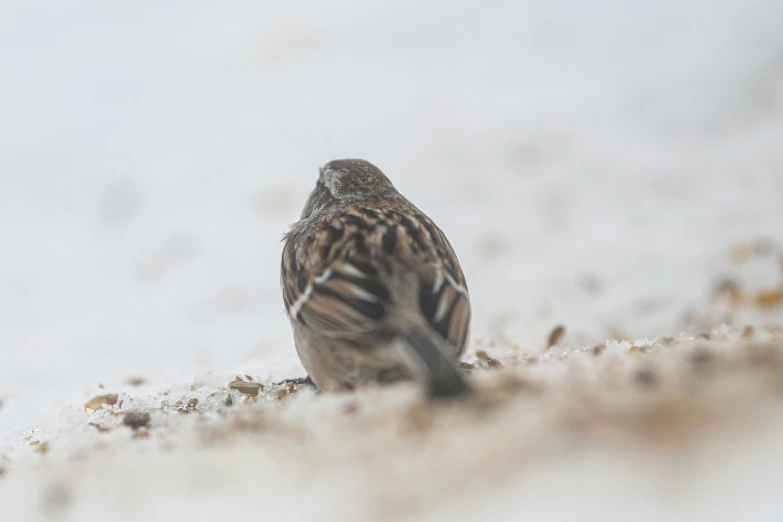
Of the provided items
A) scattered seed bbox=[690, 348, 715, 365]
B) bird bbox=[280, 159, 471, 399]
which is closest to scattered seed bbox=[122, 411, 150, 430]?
bird bbox=[280, 159, 471, 399]

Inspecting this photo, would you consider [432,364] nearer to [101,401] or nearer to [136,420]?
[136,420]

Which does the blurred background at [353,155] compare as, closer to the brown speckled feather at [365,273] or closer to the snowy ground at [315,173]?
the snowy ground at [315,173]

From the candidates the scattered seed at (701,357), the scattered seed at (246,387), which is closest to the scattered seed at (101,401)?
the scattered seed at (246,387)

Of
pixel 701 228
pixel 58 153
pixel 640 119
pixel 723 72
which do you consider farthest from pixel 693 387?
pixel 58 153

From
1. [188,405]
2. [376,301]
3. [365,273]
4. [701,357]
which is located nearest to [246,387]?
[188,405]

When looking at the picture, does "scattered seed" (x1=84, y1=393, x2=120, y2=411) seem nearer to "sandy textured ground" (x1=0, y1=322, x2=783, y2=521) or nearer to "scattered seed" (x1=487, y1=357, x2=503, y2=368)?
"sandy textured ground" (x1=0, y1=322, x2=783, y2=521)
